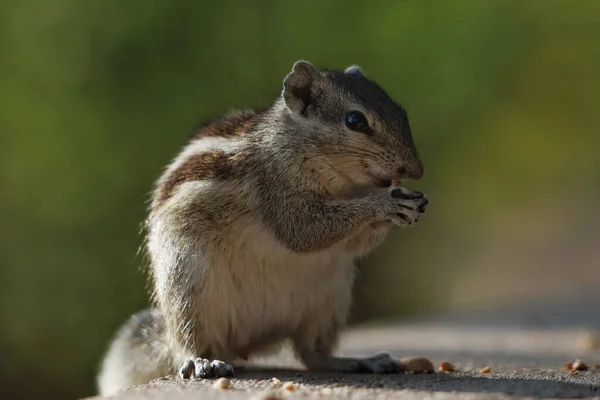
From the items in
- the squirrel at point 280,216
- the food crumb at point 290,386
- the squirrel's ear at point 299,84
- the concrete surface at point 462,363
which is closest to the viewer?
the concrete surface at point 462,363

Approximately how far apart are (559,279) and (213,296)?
10083 millimetres

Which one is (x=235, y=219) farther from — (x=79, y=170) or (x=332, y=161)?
(x=79, y=170)

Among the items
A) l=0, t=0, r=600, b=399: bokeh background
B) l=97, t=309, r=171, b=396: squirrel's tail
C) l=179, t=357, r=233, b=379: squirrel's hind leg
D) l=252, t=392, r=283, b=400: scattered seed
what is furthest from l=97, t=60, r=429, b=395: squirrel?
l=0, t=0, r=600, b=399: bokeh background

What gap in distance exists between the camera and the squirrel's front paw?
4543 mm

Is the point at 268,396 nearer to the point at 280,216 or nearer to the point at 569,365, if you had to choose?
the point at 280,216

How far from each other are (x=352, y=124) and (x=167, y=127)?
7.65m

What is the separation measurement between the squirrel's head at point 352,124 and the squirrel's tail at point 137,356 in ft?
4.59

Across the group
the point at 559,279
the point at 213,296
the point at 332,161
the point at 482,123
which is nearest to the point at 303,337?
the point at 213,296

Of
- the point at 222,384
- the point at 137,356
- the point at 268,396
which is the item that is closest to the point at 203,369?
the point at 222,384

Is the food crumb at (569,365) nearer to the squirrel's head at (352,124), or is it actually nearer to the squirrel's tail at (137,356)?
the squirrel's head at (352,124)

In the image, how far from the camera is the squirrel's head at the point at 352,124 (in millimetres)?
4625

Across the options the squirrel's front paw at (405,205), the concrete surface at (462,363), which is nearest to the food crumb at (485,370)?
the concrete surface at (462,363)

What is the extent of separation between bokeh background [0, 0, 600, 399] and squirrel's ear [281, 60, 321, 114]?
6.11 meters

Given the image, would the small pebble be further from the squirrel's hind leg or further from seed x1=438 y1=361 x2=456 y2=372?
the squirrel's hind leg
